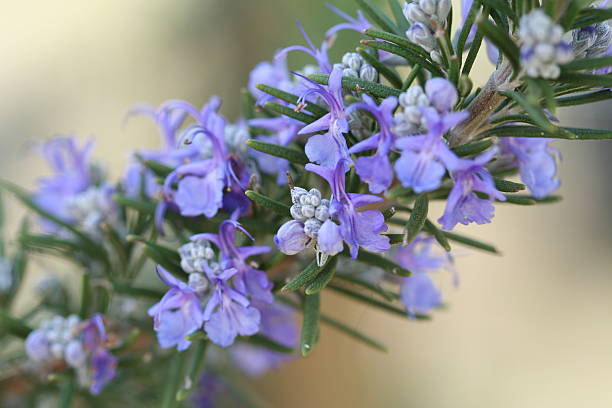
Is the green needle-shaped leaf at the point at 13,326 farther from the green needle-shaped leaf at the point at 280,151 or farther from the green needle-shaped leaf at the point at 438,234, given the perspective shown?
the green needle-shaped leaf at the point at 438,234

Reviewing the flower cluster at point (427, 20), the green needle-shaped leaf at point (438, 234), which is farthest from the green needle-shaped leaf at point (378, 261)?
the flower cluster at point (427, 20)

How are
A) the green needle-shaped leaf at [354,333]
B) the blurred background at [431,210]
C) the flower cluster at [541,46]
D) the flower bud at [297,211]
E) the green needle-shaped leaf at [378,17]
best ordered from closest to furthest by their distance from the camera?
the flower cluster at [541,46]
the flower bud at [297,211]
the green needle-shaped leaf at [378,17]
the green needle-shaped leaf at [354,333]
the blurred background at [431,210]

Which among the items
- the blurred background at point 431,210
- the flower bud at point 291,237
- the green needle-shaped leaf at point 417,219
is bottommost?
the blurred background at point 431,210

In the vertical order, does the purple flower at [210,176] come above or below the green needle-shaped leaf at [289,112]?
below

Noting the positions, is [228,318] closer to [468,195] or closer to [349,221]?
[349,221]

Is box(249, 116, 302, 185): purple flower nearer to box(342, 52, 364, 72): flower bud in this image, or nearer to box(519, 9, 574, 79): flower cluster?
box(342, 52, 364, 72): flower bud

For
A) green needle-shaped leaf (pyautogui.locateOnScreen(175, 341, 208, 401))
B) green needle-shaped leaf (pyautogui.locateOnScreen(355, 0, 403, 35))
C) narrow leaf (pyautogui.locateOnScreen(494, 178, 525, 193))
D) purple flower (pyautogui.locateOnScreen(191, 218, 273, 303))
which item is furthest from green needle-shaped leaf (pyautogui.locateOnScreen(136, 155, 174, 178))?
narrow leaf (pyautogui.locateOnScreen(494, 178, 525, 193))

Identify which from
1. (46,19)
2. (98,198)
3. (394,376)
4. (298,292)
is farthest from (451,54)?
(46,19)

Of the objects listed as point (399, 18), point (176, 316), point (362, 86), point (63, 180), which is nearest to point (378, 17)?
point (399, 18)
